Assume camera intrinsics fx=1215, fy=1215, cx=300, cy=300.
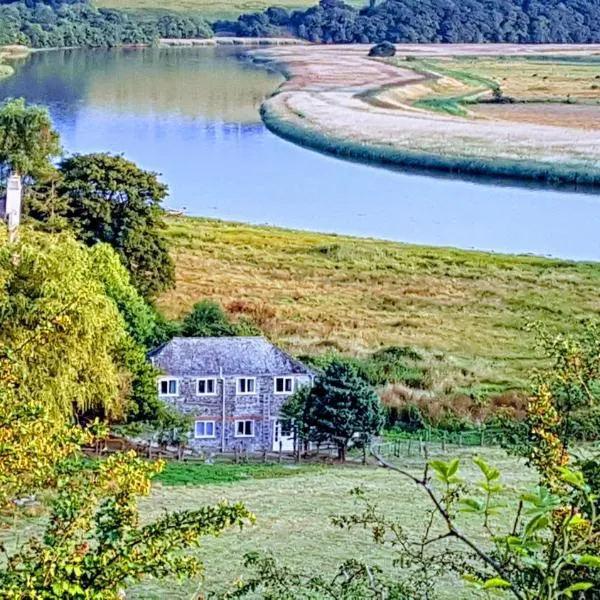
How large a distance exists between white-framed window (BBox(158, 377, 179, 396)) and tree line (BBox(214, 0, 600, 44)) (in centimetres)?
11648

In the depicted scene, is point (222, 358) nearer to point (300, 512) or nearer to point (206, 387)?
point (206, 387)

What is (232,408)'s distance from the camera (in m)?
20.3

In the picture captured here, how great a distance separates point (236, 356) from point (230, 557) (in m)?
7.43

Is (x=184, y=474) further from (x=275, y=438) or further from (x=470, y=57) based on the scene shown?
(x=470, y=57)

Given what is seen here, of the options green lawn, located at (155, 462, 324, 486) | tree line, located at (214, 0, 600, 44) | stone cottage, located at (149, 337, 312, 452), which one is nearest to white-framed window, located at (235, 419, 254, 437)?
stone cottage, located at (149, 337, 312, 452)

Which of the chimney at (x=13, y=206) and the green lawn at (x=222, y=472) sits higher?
the chimney at (x=13, y=206)

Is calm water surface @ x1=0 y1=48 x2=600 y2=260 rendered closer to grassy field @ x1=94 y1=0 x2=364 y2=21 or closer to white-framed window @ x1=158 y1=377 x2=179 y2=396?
white-framed window @ x1=158 y1=377 x2=179 y2=396

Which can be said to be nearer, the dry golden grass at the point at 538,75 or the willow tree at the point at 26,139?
the willow tree at the point at 26,139

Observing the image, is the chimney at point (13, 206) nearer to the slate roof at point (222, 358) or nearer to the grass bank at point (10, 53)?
the slate roof at point (222, 358)

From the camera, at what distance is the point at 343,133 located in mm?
65062

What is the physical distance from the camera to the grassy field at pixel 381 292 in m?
26.9

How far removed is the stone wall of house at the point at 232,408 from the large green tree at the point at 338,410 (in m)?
0.71

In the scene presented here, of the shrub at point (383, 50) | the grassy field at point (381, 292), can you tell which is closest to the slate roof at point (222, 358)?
the grassy field at point (381, 292)

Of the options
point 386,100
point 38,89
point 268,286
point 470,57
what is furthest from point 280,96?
point 268,286
